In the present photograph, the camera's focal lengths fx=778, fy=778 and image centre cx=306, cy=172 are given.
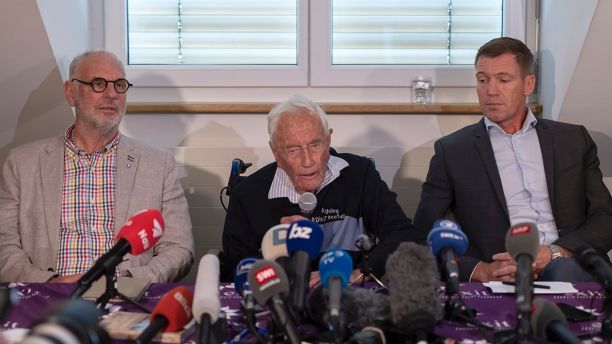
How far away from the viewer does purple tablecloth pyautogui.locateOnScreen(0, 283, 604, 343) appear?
1922 mm

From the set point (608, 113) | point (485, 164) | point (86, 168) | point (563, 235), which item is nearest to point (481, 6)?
point (608, 113)

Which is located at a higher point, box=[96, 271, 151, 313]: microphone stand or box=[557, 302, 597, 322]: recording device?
box=[96, 271, 151, 313]: microphone stand

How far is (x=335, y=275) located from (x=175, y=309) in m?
0.38

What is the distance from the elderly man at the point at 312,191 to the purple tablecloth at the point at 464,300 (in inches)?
22.1

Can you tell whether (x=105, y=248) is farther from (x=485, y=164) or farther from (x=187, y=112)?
(x=485, y=164)

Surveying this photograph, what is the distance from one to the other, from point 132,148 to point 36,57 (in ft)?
2.60

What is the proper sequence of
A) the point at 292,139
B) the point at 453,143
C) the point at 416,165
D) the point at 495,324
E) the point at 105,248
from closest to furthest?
1. the point at 495,324
2. the point at 292,139
3. the point at 105,248
4. the point at 453,143
5. the point at 416,165

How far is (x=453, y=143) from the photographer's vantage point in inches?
135

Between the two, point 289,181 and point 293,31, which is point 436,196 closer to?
point 289,181

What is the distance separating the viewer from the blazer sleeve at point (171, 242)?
2.97 m

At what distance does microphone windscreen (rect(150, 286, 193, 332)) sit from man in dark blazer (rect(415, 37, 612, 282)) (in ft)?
5.50

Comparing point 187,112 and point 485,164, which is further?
point 187,112

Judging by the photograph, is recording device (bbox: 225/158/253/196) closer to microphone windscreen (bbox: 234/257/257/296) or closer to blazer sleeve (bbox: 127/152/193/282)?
blazer sleeve (bbox: 127/152/193/282)

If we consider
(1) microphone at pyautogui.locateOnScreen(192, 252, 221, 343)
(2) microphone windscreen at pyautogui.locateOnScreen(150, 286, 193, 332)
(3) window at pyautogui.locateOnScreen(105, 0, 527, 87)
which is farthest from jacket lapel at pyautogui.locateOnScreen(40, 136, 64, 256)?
(1) microphone at pyautogui.locateOnScreen(192, 252, 221, 343)
